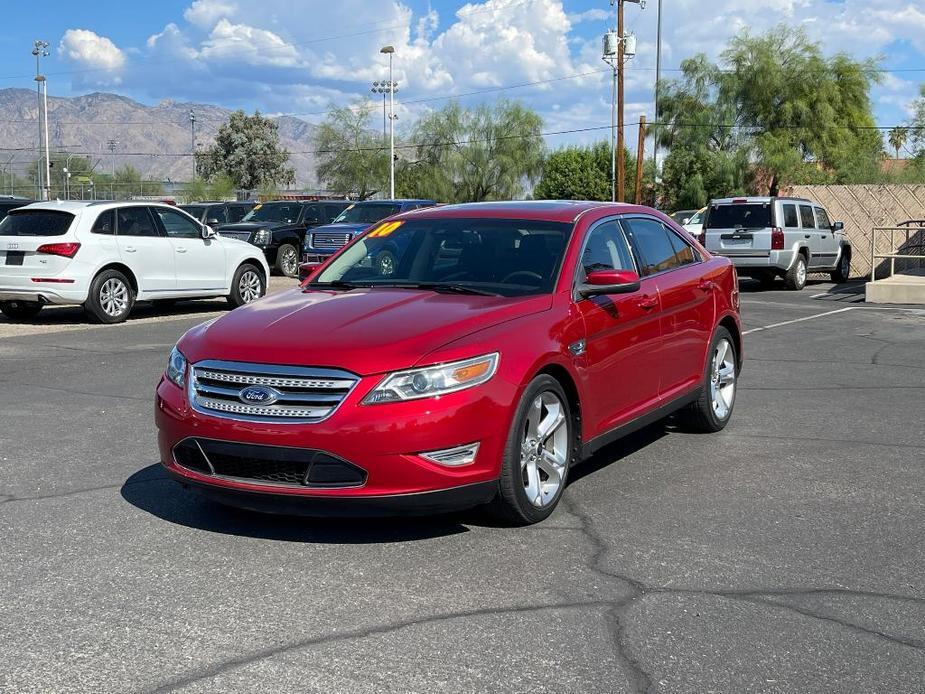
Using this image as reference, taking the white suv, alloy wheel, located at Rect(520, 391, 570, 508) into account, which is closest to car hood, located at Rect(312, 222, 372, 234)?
the white suv

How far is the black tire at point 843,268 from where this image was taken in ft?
83.3

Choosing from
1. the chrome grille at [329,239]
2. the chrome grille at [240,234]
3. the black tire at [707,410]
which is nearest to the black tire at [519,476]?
the black tire at [707,410]

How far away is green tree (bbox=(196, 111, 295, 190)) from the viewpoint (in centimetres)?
12425

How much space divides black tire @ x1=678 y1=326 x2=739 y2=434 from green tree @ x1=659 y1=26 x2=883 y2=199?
46.9 metres

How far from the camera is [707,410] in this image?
7.84 metres

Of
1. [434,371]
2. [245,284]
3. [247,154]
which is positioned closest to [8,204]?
[245,284]

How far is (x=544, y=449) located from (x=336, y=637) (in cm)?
186

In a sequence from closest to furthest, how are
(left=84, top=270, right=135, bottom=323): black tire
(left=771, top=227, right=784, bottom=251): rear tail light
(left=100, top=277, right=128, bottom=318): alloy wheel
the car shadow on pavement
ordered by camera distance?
1. the car shadow on pavement
2. (left=84, top=270, right=135, bottom=323): black tire
3. (left=100, top=277, right=128, bottom=318): alloy wheel
4. (left=771, top=227, right=784, bottom=251): rear tail light

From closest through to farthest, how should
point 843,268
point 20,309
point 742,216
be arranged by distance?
point 20,309
point 742,216
point 843,268

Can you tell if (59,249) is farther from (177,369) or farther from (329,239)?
(177,369)

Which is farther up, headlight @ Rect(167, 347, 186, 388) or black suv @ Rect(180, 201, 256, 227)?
black suv @ Rect(180, 201, 256, 227)

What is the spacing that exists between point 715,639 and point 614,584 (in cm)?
68

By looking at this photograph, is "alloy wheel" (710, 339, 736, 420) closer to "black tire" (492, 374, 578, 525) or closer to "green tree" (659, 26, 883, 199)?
"black tire" (492, 374, 578, 525)

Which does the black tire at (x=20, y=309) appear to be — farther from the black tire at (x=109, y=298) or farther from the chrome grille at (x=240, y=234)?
the chrome grille at (x=240, y=234)
